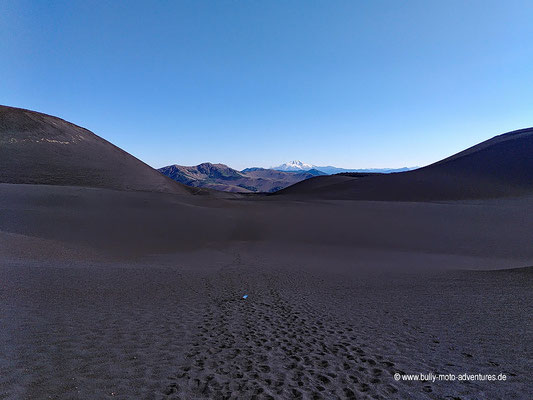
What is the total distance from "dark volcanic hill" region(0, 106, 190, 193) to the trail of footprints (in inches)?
1556

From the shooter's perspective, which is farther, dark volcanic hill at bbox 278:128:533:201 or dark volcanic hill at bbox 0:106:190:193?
dark volcanic hill at bbox 278:128:533:201

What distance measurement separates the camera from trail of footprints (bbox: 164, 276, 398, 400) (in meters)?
4.28

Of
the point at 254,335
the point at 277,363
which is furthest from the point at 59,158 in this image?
the point at 277,363

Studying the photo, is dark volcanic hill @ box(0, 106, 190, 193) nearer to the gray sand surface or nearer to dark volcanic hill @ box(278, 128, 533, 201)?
the gray sand surface

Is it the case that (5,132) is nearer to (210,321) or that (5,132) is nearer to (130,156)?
(130,156)

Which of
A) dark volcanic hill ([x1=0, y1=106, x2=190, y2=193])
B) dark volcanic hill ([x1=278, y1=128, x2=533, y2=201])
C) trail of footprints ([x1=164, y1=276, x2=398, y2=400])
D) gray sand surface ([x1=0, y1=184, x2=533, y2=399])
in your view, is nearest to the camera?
trail of footprints ([x1=164, y1=276, x2=398, y2=400])

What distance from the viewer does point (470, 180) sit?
45062 mm

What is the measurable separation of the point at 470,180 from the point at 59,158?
6599cm

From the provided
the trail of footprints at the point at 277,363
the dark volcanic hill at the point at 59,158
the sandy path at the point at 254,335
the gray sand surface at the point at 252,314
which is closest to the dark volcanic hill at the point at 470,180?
the gray sand surface at the point at 252,314

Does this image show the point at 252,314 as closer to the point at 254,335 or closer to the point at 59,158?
the point at 254,335

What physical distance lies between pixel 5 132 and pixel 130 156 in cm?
1918

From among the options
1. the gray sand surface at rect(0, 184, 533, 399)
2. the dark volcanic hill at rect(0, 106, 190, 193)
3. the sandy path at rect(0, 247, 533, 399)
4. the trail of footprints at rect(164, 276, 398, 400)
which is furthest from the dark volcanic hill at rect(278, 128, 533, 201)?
the trail of footprints at rect(164, 276, 398, 400)

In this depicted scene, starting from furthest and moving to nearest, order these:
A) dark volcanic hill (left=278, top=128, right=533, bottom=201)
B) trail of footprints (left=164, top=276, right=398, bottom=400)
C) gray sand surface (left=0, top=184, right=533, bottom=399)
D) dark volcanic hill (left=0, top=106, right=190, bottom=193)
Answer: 1. dark volcanic hill (left=278, top=128, right=533, bottom=201)
2. dark volcanic hill (left=0, top=106, right=190, bottom=193)
3. gray sand surface (left=0, top=184, right=533, bottom=399)
4. trail of footprints (left=164, top=276, right=398, bottom=400)

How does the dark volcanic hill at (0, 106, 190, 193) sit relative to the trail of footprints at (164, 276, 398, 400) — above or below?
above
